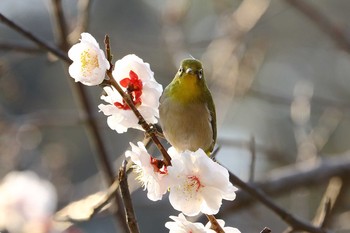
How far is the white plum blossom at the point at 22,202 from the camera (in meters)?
3.02

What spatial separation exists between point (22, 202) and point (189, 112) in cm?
154

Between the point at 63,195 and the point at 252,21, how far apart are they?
1.42m

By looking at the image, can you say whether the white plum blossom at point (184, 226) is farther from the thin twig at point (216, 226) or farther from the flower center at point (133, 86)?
the flower center at point (133, 86)

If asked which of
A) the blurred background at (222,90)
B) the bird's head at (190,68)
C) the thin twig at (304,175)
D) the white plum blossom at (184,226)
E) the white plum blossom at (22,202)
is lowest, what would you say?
the white plum blossom at (184,226)

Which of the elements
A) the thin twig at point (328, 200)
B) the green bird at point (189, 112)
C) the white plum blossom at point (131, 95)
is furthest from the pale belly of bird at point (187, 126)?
the thin twig at point (328, 200)

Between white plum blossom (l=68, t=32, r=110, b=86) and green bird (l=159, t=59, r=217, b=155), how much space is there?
33 cm

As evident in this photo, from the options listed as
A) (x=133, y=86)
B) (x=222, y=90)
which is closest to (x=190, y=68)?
(x=133, y=86)

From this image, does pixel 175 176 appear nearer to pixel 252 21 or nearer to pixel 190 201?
pixel 190 201

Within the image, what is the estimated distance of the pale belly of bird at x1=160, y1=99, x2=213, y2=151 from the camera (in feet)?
5.62


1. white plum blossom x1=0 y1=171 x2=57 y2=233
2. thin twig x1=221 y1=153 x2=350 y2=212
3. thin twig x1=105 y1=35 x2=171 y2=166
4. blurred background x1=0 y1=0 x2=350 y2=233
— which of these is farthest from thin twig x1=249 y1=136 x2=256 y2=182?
white plum blossom x1=0 y1=171 x2=57 y2=233

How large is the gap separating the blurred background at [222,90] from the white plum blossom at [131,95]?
23.2 inches

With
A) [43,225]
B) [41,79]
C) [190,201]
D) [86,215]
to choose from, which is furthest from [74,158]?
[190,201]

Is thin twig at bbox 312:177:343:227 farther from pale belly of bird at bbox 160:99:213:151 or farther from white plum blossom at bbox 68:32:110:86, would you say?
white plum blossom at bbox 68:32:110:86

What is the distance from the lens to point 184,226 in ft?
4.72
